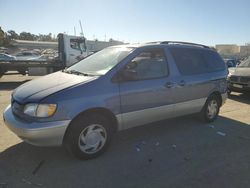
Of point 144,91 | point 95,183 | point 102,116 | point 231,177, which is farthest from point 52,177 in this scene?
point 231,177

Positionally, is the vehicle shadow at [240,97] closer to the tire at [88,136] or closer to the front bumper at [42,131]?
the tire at [88,136]

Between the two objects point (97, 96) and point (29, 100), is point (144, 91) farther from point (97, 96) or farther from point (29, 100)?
point (29, 100)

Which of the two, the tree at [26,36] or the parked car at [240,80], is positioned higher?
the tree at [26,36]

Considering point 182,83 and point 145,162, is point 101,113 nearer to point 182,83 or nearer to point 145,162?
point 145,162

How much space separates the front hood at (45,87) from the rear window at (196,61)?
2.01m

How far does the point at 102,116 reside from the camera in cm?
390

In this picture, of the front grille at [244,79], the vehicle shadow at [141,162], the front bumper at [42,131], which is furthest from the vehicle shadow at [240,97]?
the front bumper at [42,131]

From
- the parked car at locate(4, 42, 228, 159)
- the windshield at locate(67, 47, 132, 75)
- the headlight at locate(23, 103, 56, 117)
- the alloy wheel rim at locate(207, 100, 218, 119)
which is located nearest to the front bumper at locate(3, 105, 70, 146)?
the parked car at locate(4, 42, 228, 159)

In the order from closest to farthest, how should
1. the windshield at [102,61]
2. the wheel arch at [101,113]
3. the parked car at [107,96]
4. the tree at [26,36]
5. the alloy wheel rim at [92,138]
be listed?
the parked car at [107,96]
the wheel arch at [101,113]
the alloy wheel rim at [92,138]
the windshield at [102,61]
the tree at [26,36]

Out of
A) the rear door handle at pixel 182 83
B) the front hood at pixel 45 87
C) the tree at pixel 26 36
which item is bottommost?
the rear door handle at pixel 182 83

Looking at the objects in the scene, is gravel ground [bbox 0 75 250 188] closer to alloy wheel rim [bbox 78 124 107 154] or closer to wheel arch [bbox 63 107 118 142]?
alloy wheel rim [bbox 78 124 107 154]

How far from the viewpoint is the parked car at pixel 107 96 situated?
136 inches

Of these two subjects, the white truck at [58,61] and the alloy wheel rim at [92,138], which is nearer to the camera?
the alloy wheel rim at [92,138]

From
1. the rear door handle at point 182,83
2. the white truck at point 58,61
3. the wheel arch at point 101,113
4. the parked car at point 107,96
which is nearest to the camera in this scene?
the parked car at point 107,96
